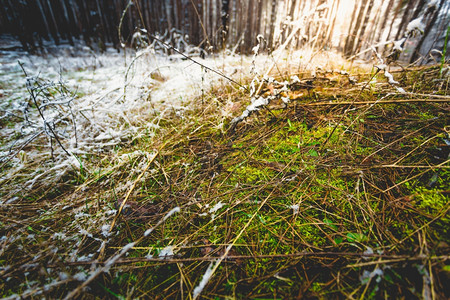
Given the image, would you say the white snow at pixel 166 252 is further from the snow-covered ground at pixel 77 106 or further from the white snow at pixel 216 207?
the snow-covered ground at pixel 77 106

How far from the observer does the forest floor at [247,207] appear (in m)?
0.78

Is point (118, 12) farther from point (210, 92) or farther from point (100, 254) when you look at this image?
point (100, 254)

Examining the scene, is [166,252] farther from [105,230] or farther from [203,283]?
[105,230]

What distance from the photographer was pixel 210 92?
2271mm

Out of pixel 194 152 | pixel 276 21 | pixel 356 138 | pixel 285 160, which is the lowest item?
pixel 194 152

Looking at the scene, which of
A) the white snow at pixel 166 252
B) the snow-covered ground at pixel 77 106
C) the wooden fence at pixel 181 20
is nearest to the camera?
the white snow at pixel 166 252

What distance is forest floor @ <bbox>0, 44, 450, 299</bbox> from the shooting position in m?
0.78

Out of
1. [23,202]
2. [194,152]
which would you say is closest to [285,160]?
[194,152]

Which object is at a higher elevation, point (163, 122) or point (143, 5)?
point (143, 5)

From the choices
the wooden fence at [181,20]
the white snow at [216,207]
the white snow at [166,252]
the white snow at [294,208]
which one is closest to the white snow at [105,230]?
the white snow at [166,252]

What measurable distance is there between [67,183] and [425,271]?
208 cm

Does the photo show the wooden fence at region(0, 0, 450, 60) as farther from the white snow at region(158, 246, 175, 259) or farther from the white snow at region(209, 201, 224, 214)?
the white snow at region(158, 246, 175, 259)

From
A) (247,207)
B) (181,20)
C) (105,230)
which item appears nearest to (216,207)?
(247,207)

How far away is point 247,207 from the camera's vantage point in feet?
3.65
